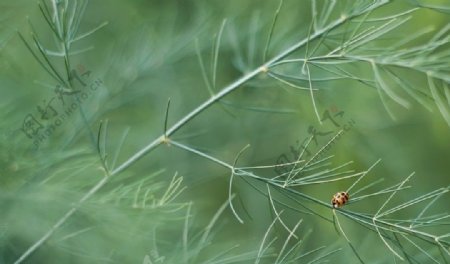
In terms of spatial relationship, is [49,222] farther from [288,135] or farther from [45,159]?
[288,135]

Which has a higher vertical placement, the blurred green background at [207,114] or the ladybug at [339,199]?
the blurred green background at [207,114]

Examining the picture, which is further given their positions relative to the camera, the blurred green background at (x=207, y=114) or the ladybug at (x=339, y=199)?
the blurred green background at (x=207, y=114)

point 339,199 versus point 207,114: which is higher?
point 207,114

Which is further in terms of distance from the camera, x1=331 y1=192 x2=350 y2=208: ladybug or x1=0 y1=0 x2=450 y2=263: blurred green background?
x1=0 y1=0 x2=450 y2=263: blurred green background

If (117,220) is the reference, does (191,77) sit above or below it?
above

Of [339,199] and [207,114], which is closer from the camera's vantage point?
[339,199]

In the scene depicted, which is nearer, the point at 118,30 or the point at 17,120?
the point at 17,120

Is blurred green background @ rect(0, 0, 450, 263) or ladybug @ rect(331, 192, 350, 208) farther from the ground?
blurred green background @ rect(0, 0, 450, 263)

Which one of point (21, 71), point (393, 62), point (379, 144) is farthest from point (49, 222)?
point (379, 144)
